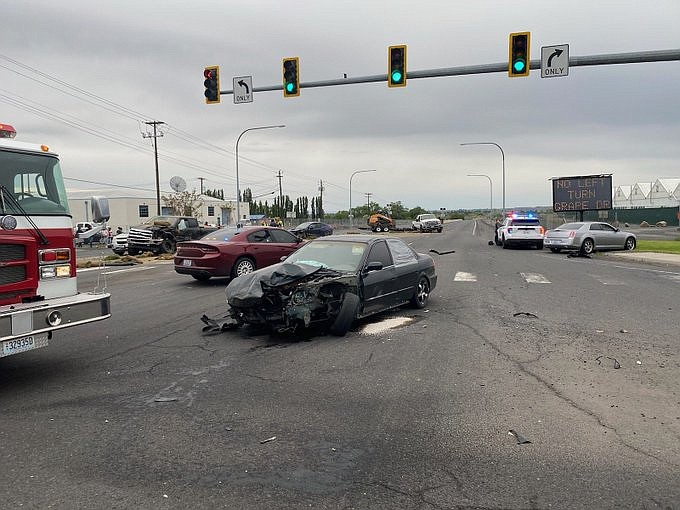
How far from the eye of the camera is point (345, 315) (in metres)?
7.70

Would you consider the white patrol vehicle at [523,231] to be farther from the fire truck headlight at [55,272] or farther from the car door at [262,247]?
the fire truck headlight at [55,272]

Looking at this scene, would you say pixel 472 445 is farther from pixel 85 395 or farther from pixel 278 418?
pixel 85 395

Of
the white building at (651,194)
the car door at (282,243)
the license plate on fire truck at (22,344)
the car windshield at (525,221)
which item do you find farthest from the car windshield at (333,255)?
the white building at (651,194)

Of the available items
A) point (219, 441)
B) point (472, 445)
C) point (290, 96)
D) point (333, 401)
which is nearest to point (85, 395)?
point (219, 441)

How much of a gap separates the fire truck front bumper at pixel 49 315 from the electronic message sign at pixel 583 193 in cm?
3684

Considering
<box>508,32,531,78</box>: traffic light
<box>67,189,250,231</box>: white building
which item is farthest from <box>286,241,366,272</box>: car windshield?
<box>67,189,250,231</box>: white building

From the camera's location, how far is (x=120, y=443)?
425cm

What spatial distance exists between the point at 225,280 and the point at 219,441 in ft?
36.3

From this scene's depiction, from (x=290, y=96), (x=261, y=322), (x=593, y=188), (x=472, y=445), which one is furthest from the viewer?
(x=593, y=188)

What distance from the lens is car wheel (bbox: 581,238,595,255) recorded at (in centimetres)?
2366

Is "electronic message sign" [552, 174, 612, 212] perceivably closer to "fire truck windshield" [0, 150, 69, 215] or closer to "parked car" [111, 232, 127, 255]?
"parked car" [111, 232, 127, 255]

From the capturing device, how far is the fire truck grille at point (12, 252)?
18.0 feet

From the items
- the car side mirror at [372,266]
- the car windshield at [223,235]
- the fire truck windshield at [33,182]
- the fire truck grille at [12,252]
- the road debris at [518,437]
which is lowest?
the road debris at [518,437]

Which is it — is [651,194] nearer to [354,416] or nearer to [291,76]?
[291,76]
